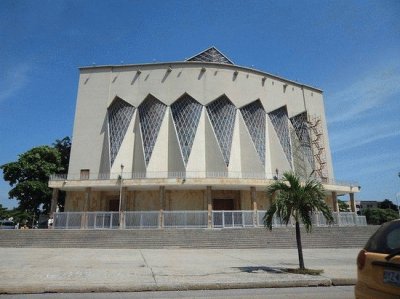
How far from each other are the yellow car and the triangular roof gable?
3786cm

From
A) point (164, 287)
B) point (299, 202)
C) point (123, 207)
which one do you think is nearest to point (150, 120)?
point (123, 207)

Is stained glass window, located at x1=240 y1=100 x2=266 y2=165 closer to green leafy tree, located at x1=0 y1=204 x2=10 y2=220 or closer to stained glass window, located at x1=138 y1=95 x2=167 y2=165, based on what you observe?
stained glass window, located at x1=138 y1=95 x2=167 y2=165

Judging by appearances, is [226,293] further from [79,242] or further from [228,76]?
[228,76]

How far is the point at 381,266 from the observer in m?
3.59

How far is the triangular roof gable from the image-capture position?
131 ft

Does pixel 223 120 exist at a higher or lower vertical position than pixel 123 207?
higher

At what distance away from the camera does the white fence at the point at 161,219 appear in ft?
76.5

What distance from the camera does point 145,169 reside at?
99.7 feet

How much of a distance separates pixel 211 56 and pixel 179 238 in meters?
26.8

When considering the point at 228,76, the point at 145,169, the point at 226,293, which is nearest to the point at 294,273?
the point at 226,293

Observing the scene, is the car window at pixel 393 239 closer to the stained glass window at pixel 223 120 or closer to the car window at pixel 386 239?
the car window at pixel 386 239

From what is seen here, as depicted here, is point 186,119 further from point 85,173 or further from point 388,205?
point 388,205

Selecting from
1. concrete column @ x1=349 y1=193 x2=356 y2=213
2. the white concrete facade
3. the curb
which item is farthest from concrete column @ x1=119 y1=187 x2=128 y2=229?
concrete column @ x1=349 y1=193 x2=356 y2=213

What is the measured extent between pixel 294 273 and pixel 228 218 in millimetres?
14497
